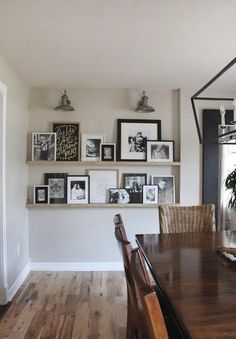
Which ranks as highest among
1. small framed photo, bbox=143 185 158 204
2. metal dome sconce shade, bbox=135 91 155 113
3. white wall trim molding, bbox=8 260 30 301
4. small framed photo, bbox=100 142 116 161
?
metal dome sconce shade, bbox=135 91 155 113

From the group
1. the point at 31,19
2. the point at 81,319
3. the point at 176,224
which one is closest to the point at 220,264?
the point at 176,224

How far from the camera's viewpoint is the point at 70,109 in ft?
12.3

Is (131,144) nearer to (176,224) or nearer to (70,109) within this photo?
(70,109)

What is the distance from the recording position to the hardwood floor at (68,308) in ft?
8.09

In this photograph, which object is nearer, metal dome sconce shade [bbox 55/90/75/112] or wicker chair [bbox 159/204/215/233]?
wicker chair [bbox 159/204/215/233]

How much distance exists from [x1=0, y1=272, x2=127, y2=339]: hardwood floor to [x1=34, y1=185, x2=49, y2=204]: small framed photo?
896 millimetres

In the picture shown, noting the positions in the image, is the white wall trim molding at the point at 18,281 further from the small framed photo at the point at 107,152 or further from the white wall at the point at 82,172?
the small framed photo at the point at 107,152

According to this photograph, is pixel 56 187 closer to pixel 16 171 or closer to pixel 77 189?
pixel 77 189

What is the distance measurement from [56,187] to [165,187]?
4.60ft

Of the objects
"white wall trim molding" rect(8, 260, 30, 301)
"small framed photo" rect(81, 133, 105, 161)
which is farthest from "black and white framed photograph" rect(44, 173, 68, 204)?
"white wall trim molding" rect(8, 260, 30, 301)

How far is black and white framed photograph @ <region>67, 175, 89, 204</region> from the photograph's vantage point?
3.89 m

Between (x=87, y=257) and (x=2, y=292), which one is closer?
(x=2, y=292)

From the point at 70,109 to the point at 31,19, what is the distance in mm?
1625

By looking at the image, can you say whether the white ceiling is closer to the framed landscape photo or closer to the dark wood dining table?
the framed landscape photo
